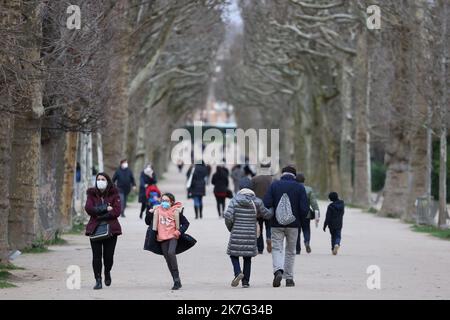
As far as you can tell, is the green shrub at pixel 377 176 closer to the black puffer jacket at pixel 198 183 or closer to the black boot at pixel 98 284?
the black puffer jacket at pixel 198 183

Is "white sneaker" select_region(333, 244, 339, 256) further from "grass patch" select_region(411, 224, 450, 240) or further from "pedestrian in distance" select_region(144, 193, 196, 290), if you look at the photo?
"pedestrian in distance" select_region(144, 193, 196, 290)

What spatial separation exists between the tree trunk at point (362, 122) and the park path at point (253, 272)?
15547mm

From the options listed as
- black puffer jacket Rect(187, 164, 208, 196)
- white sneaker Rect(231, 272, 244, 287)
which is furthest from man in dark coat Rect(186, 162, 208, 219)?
white sneaker Rect(231, 272, 244, 287)

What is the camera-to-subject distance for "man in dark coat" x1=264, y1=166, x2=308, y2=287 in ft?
53.9

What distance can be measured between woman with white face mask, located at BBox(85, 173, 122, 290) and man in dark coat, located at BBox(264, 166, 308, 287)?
7.04 ft

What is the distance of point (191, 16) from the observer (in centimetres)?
4738

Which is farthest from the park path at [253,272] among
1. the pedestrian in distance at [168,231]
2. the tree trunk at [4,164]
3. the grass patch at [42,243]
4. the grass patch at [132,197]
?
the grass patch at [132,197]

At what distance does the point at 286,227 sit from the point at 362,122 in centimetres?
3014

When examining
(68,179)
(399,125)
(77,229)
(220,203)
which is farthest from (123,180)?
(399,125)

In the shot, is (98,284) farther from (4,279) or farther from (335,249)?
(335,249)

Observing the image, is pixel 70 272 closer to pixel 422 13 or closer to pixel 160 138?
pixel 422 13
